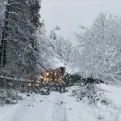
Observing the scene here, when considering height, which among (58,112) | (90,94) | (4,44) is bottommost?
(58,112)

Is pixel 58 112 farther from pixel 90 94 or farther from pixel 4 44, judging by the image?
pixel 4 44

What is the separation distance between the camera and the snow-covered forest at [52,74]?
15532 millimetres

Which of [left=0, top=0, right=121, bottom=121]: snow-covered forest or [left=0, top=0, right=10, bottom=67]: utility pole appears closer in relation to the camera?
[left=0, top=0, right=121, bottom=121]: snow-covered forest

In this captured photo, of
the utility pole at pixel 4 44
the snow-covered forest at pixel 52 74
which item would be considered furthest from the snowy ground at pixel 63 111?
the utility pole at pixel 4 44

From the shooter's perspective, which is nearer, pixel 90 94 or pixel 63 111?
pixel 63 111

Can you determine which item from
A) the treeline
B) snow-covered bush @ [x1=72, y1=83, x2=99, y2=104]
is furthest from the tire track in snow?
the treeline

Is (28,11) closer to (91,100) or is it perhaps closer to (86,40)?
(86,40)

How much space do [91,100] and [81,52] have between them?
59.1ft

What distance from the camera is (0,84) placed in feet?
62.6

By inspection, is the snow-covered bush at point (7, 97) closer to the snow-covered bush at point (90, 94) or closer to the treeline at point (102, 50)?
the snow-covered bush at point (90, 94)

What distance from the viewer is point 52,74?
104 feet

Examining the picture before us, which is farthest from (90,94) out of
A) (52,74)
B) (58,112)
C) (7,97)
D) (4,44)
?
(52,74)

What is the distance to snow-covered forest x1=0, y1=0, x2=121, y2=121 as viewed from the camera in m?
15.5

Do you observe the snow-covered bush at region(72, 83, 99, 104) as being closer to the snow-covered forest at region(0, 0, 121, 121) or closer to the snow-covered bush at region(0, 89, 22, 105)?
the snow-covered forest at region(0, 0, 121, 121)
